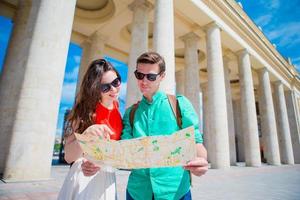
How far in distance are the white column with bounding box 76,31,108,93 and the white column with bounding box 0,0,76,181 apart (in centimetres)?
1205

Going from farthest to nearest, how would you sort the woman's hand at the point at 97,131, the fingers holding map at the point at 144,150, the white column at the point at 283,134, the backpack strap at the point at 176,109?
the white column at the point at 283,134
the backpack strap at the point at 176,109
the woman's hand at the point at 97,131
the fingers holding map at the point at 144,150

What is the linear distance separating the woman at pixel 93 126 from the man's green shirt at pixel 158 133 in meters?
0.20

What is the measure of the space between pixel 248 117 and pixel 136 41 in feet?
51.5

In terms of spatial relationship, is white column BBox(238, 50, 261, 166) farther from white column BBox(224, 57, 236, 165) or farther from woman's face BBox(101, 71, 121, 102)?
woman's face BBox(101, 71, 121, 102)

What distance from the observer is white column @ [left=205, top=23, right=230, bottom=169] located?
696 inches

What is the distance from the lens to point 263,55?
29781mm

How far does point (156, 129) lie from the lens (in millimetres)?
2135

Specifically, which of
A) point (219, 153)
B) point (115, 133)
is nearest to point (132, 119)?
point (115, 133)

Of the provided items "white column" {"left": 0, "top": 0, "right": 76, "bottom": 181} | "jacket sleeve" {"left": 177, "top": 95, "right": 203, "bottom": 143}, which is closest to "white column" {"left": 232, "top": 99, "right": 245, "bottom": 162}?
"white column" {"left": 0, "top": 0, "right": 76, "bottom": 181}

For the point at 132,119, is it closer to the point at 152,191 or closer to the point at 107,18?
the point at 152,191

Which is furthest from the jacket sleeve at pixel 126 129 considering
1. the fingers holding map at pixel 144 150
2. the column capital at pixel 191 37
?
the column capital at pixel 191 37

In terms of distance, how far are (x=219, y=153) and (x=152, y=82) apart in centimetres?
1710

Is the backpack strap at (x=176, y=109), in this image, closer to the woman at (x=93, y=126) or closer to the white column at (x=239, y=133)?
the woman at (x=93, y=126)

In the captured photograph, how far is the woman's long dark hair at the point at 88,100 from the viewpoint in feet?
7.04
